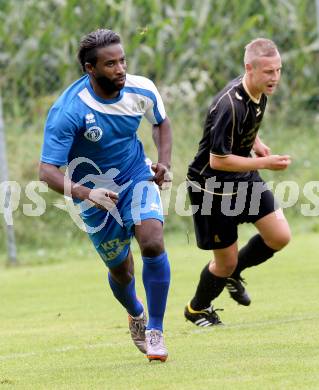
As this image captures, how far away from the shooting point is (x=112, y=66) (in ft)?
21.6

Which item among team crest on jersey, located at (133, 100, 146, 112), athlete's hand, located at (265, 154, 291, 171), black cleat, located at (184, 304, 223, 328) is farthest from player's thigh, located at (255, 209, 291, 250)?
team crest on jersey, located at (133, 100, 146, 112)

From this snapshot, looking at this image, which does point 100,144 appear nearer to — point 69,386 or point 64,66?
point 69,386

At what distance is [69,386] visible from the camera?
5930 mm

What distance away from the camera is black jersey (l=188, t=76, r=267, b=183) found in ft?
24.5

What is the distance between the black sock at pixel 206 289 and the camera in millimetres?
8172

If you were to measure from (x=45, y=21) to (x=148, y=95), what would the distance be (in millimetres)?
8351

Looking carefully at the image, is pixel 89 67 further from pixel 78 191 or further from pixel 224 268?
pixel 224 268

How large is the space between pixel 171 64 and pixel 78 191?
30.4 ft

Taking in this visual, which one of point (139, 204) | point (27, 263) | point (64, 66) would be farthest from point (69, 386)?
point (64, 66)

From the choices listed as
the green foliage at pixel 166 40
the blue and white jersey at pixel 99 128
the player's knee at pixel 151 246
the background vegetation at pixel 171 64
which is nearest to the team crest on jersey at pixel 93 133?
the blue and white jersey at pixel 99 128

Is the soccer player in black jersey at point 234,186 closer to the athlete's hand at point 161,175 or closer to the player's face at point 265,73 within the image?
the player's face at point 265,73

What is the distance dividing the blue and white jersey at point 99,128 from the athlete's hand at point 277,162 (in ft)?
2.40

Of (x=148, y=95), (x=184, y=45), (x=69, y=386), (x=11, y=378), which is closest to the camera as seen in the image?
(x=69, y=386)

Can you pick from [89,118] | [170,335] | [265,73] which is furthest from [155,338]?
[265,73]
